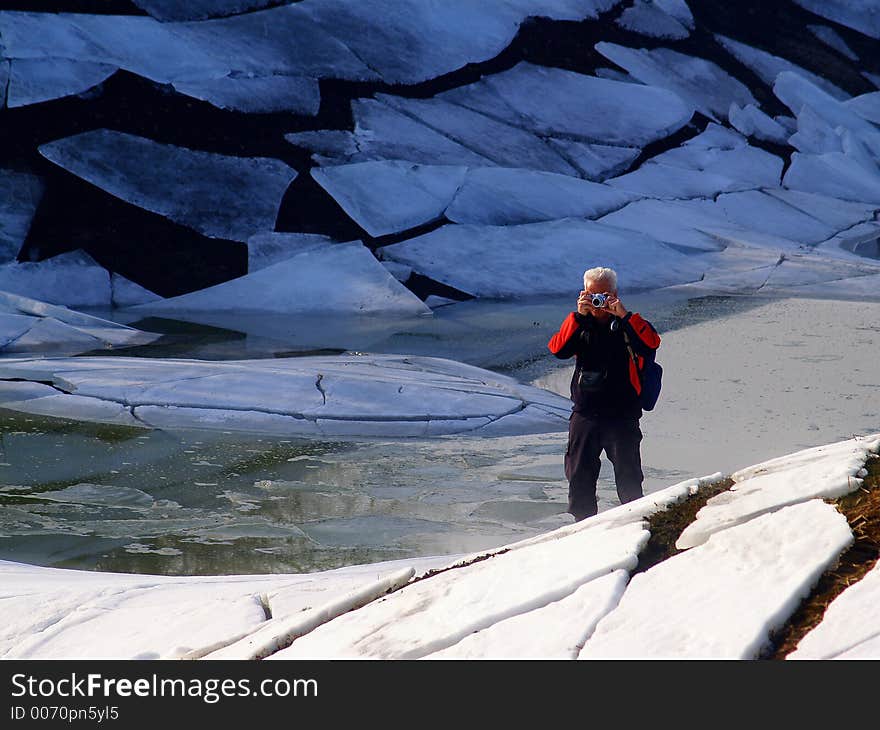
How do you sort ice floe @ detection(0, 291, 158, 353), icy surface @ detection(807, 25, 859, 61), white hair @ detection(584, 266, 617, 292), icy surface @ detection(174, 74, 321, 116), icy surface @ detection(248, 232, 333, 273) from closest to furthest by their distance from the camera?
white hair @ detection(584, 266, 617, 292)
ice floe @ detection(0, 291, 158, 353)
icy surface @ detection(248, 232, 333, 273)
icy surface @ detection(174, 74, 321, 116)
icy surface @ detection(807, 25, 859, 61)

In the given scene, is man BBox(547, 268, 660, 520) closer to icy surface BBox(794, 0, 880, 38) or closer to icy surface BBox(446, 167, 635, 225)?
icy surface BBox(446, 167, 635, 225)

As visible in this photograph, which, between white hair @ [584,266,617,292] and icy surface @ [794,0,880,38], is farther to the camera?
icy surface @ [794,0,880,38]

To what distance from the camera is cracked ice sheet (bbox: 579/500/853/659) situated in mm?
1978

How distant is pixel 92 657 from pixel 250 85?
29.9 ft

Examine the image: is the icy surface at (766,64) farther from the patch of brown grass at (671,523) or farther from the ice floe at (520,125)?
the patch of brown grass at (671,523)

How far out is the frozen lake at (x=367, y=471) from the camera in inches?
157

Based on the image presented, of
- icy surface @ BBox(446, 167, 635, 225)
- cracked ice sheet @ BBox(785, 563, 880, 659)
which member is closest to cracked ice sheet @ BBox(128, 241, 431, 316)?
icy surface @ BBox(446, 167, 635, 225)

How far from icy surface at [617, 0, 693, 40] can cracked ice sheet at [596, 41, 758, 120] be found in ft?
1.01

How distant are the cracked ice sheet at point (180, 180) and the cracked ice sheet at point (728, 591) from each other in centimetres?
821

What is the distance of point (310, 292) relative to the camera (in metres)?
9.45

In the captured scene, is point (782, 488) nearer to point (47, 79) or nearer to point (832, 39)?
point (47, 79)

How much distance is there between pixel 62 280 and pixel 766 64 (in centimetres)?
950

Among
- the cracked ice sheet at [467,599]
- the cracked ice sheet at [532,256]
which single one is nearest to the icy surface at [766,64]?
the cracked ice sheet at [532,256]

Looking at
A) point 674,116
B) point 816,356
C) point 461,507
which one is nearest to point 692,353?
point 816,356
